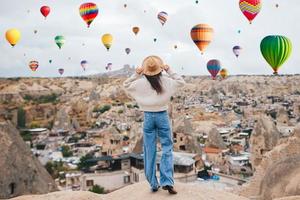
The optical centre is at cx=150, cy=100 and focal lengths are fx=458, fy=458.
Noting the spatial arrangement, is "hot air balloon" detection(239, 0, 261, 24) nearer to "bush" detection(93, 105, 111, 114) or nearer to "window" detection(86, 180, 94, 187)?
"window" detection(86, 180, 94, 187)

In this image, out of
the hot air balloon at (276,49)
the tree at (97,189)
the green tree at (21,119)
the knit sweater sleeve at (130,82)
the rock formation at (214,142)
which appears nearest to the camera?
the knit sweater sleeve at (130,82)

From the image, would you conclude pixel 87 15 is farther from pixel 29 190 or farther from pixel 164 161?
pixel 164 161

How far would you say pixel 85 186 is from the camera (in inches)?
749

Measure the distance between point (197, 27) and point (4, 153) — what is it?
34.0 ft

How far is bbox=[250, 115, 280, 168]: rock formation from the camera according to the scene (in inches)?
793

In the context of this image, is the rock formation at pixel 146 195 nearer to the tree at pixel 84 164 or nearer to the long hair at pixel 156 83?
the long hair at pixel 156 83

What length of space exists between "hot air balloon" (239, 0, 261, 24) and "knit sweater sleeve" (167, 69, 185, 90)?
47.6 ft

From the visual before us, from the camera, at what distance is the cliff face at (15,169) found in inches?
491

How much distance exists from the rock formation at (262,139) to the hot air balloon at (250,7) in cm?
529

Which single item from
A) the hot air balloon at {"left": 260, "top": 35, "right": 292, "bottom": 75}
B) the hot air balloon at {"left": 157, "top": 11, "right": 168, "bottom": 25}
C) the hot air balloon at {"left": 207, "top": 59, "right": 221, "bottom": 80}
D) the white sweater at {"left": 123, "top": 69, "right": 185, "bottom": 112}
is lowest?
the white sweater at {"left": 123, "top": 69, "right": 185, "bottom": 112}

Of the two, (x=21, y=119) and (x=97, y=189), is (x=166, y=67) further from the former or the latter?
(x=21, y=119)

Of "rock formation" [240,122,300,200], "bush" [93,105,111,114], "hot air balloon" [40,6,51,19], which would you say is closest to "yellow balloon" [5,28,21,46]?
"hot air balloon" [40,6,51,19]

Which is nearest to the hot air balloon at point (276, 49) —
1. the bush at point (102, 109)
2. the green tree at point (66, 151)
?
the green tree at point (66, 151)

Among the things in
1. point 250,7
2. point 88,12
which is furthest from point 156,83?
point 88,12
